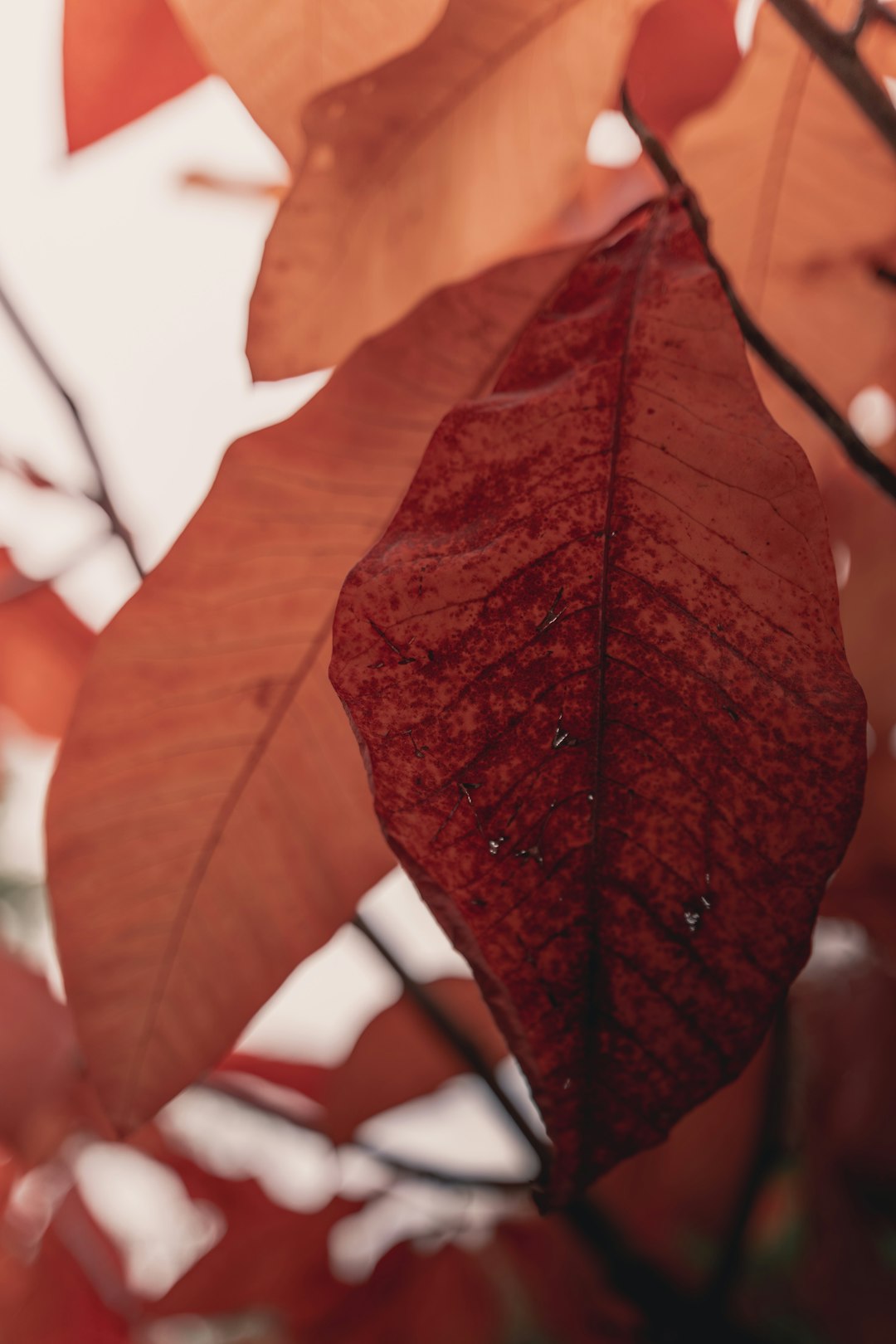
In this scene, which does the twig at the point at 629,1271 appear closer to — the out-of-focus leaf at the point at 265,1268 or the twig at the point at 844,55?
the out-of-focus leaf at the point at 265,1268

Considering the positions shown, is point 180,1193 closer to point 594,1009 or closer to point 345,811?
point 345,811

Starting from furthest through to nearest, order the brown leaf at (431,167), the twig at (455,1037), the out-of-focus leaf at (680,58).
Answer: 1. the twig at (455,1037)
2. the out-of-focus leaf at (680,58)
3. the brown leaf at (431,167)

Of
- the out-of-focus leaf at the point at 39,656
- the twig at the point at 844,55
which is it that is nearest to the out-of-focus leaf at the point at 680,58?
the twig at the point at 844,55

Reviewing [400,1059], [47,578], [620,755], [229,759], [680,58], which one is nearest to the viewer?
[620,755]

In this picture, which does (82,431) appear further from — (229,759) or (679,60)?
(679,60)

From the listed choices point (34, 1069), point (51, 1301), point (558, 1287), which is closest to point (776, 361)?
point (34, 1069)

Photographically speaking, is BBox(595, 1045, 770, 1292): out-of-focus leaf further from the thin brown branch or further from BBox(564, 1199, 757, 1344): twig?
the thin brown branch
